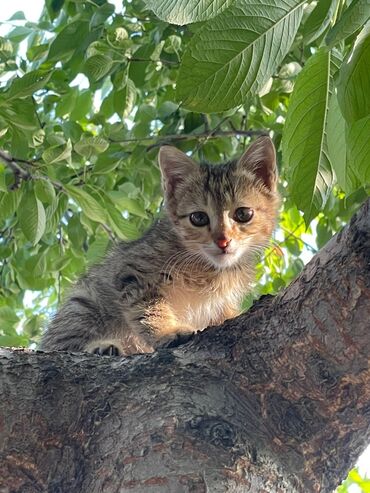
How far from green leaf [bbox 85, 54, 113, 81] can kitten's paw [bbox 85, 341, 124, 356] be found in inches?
49.5

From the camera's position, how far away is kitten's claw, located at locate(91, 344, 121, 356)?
314 cm

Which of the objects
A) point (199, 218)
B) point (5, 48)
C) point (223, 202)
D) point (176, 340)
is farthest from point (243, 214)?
point (5, 48)

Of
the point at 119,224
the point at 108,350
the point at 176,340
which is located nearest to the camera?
the point at 176,340

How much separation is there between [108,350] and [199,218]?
94 cm

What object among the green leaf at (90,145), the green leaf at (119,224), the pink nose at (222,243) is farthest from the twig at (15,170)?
the pink nose at (222,243)

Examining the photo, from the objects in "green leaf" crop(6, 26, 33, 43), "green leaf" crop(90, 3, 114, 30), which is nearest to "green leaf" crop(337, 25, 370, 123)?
"green leaf" crop(90, 3, 114, 30)

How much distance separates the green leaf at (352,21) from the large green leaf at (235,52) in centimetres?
15

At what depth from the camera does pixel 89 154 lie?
3537mm

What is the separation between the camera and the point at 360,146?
4.73 feet

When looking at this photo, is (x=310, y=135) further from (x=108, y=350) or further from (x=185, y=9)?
(x=108, y=350)

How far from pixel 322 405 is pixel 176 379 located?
40 centimetres

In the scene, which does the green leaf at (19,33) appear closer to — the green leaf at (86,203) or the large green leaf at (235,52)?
the green leaf at (86,203)

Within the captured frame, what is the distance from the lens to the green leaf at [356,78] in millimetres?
1314

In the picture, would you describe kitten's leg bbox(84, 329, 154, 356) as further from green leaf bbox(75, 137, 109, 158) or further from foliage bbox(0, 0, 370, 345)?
green leaf bbox(75, 137, 109, 158)
